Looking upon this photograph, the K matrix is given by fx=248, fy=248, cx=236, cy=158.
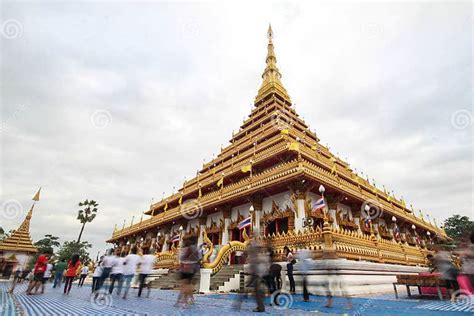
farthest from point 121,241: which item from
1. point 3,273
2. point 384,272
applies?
point 384,272

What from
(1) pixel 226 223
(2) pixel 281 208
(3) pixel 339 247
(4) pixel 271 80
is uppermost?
(4) pixel 271 80

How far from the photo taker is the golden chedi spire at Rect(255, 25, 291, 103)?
3042cm

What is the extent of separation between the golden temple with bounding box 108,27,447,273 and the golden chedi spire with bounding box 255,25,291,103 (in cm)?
25

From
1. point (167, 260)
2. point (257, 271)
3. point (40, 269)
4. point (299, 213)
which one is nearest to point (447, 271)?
point (257, 271)

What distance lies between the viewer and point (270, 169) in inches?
712

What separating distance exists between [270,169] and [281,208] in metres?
3.46

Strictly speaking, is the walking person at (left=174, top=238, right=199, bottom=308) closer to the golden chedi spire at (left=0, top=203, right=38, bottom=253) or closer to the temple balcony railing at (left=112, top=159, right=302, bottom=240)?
the temple balcony railing at (left=112, top=159, right=302, bottom=240)

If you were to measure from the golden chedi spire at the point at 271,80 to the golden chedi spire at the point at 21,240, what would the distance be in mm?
32240

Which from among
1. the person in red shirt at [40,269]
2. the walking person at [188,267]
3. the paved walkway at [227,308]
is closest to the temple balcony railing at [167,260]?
the person in red shirt at [40,269]

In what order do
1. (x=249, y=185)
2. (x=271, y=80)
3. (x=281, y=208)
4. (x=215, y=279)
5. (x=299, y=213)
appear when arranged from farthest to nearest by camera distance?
(x=271, y=80), (x=249, y=185), (x=281, y=208), (x=299, y=213), (x=215, y=279)

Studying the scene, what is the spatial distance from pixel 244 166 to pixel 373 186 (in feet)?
44.8

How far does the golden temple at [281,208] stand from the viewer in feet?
38.9

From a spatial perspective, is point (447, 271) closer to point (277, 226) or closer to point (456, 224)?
point (277, 226)

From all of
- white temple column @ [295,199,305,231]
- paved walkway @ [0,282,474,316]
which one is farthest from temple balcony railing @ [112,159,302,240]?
paved walkway @ [0,282,474,316]
